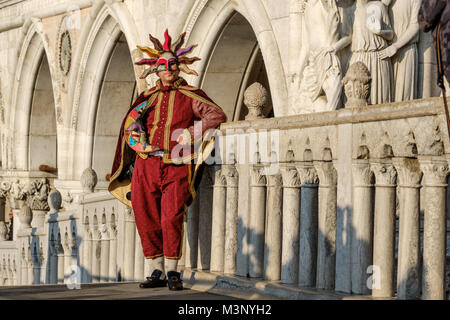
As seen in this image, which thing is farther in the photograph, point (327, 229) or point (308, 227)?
point (308, 227)

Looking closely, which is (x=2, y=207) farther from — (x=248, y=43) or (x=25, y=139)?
(x=248, y=43)

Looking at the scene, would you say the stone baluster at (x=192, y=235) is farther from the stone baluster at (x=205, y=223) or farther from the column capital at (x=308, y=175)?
the column capital at (x=308, y=175)

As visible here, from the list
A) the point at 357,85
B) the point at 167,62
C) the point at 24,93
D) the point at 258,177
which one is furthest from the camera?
the point at 24,93

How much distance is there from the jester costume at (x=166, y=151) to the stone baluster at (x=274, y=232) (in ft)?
2.70

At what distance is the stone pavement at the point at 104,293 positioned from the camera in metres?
6.67

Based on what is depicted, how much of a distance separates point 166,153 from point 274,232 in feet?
3.83

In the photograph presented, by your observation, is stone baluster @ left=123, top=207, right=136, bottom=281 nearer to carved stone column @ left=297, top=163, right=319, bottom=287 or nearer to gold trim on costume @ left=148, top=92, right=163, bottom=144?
gold trim on costume @ left=148, top=92, right=163, bottom=144

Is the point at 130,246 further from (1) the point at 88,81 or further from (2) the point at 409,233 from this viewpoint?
(1) the point at 88,81

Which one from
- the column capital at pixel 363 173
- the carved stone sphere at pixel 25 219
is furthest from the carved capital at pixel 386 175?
the carved stone sphere at pixel 25 219

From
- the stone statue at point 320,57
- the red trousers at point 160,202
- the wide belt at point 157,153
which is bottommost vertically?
the red trousers at point 160,202

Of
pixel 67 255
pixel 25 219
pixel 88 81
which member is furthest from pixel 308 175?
pixel 88 81

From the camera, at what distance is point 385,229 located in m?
5.56

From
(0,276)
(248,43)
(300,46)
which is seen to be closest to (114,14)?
(248,43)

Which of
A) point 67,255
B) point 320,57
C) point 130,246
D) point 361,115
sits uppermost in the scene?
point 320,57
